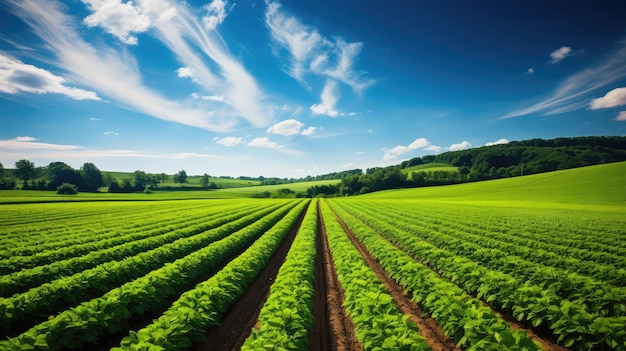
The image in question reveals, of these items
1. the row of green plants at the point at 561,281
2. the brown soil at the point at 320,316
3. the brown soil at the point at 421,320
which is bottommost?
the brown soil at the point at 320,316

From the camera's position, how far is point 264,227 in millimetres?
25703

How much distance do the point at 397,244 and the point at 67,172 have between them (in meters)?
152

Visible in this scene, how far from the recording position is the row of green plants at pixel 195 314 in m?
5.54

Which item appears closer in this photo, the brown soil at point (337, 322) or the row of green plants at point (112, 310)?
the row of green plants at point (112, 310)

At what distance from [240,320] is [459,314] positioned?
6643 mm

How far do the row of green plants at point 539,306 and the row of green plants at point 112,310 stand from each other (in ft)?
35.5

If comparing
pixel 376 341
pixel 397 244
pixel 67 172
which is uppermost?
pixel 67 172

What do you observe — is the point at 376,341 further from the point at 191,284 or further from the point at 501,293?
the point at 191,284

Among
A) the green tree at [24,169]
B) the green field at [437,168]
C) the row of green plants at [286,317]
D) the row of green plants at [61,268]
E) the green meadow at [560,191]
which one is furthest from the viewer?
the green field at [437,168]

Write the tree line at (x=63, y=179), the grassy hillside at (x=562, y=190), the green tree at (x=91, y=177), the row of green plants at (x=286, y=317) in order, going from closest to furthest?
the row of green plants at (x=286, y=317) → the grassy hillside at (x=562, y=190) → the tree line at (x=63, y=179) → the green tree at (x=91, y=177)

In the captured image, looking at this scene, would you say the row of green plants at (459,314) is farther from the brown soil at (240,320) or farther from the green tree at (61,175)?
the green tree at (61,175)

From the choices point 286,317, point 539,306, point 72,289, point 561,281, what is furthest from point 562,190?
point 72,289

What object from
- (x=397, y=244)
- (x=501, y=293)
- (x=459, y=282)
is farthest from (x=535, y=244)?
(x=501, y=293)

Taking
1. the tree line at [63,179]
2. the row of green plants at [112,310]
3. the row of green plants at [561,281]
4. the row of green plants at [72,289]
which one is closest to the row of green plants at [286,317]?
the row of green plants at [112,310]
